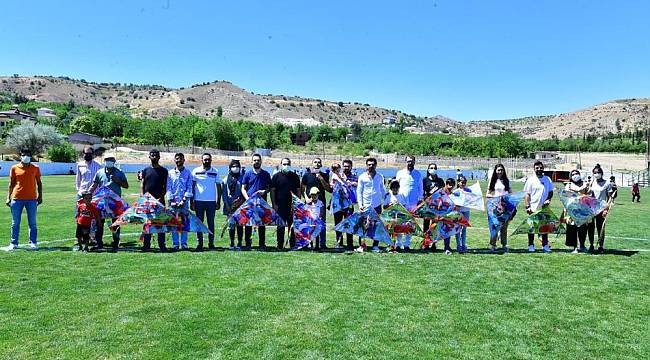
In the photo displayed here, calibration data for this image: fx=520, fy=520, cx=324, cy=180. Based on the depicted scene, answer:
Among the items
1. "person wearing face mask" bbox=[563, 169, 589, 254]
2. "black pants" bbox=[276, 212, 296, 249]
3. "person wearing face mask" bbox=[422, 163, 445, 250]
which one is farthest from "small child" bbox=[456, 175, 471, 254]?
"black pants" bbox=[276, 212, 296, 249]

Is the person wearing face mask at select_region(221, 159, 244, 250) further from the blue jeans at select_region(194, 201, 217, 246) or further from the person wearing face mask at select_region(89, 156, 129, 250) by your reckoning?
the person wearing face mask at select_region(89, 156, 129, 250)

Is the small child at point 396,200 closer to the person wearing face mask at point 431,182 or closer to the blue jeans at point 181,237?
the person wearing face mask at point 431,182

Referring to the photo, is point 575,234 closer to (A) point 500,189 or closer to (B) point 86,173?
(A) point 500,189

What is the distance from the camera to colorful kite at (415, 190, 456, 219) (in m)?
11.1

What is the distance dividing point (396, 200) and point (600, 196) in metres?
4.52

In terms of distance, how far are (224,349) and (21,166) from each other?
24.7 feet

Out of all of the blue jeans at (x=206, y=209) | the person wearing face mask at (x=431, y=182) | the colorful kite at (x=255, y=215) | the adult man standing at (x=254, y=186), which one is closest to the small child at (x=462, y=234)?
the person wearing face mask at (x=431, y=182)

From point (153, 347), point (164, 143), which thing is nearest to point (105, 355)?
point (153, 347)

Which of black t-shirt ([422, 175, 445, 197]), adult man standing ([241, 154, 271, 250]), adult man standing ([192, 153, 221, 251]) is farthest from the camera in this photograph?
black t-shirt ([422, 175, 445, 197])

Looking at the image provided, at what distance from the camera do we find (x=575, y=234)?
451 inches

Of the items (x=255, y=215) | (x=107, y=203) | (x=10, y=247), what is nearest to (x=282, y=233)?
(x=255, y=215)

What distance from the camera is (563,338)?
5.71 meters

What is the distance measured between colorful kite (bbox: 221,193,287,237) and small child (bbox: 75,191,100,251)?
2.74 metres

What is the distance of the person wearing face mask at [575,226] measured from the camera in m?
11.3
